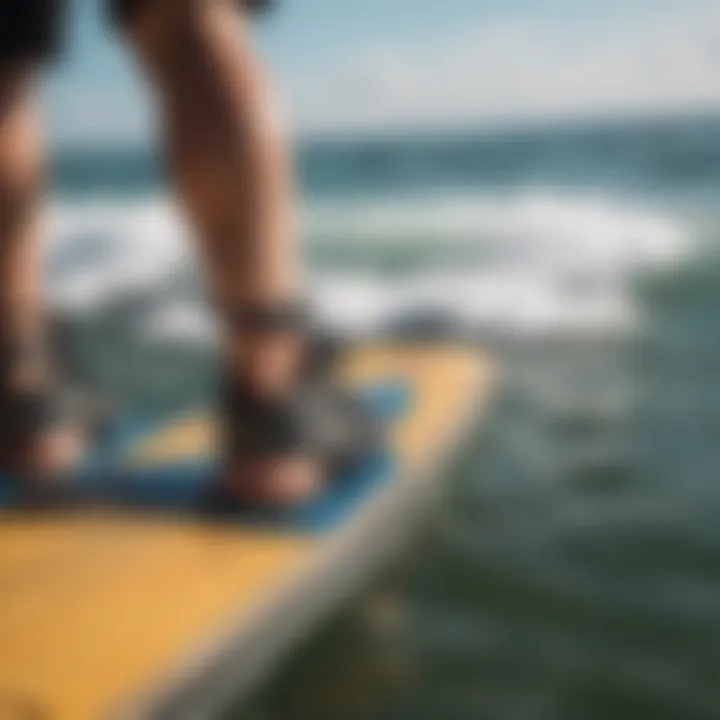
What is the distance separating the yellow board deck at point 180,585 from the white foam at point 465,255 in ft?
0.16

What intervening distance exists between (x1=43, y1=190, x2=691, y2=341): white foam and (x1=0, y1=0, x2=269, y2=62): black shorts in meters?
0.10

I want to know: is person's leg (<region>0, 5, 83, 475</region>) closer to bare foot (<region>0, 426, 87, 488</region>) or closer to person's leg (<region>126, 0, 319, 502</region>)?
bare foot (<region>0, 426, 87, 488</region>)

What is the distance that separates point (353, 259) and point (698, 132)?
22 cm

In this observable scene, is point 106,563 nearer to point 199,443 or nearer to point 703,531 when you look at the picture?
point 199,443

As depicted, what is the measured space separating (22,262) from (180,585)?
27 cm

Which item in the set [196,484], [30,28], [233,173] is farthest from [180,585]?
[30,28]

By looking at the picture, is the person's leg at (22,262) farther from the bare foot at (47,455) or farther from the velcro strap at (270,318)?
the velcro strap at (270,318)

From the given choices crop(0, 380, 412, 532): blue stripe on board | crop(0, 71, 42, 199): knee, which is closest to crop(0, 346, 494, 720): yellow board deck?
crop(0, 380, 412, 532): blue stripe on board

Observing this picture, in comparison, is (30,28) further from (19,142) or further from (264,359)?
(264,359)

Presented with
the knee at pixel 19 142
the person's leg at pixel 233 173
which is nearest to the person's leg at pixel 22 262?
the knee at pixel 19 142

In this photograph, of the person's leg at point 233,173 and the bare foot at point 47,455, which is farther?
the bare foot at point 47,455

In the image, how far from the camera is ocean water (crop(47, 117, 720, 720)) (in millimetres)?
826

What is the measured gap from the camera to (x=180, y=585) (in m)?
0.80

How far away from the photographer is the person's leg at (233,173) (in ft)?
2.71
